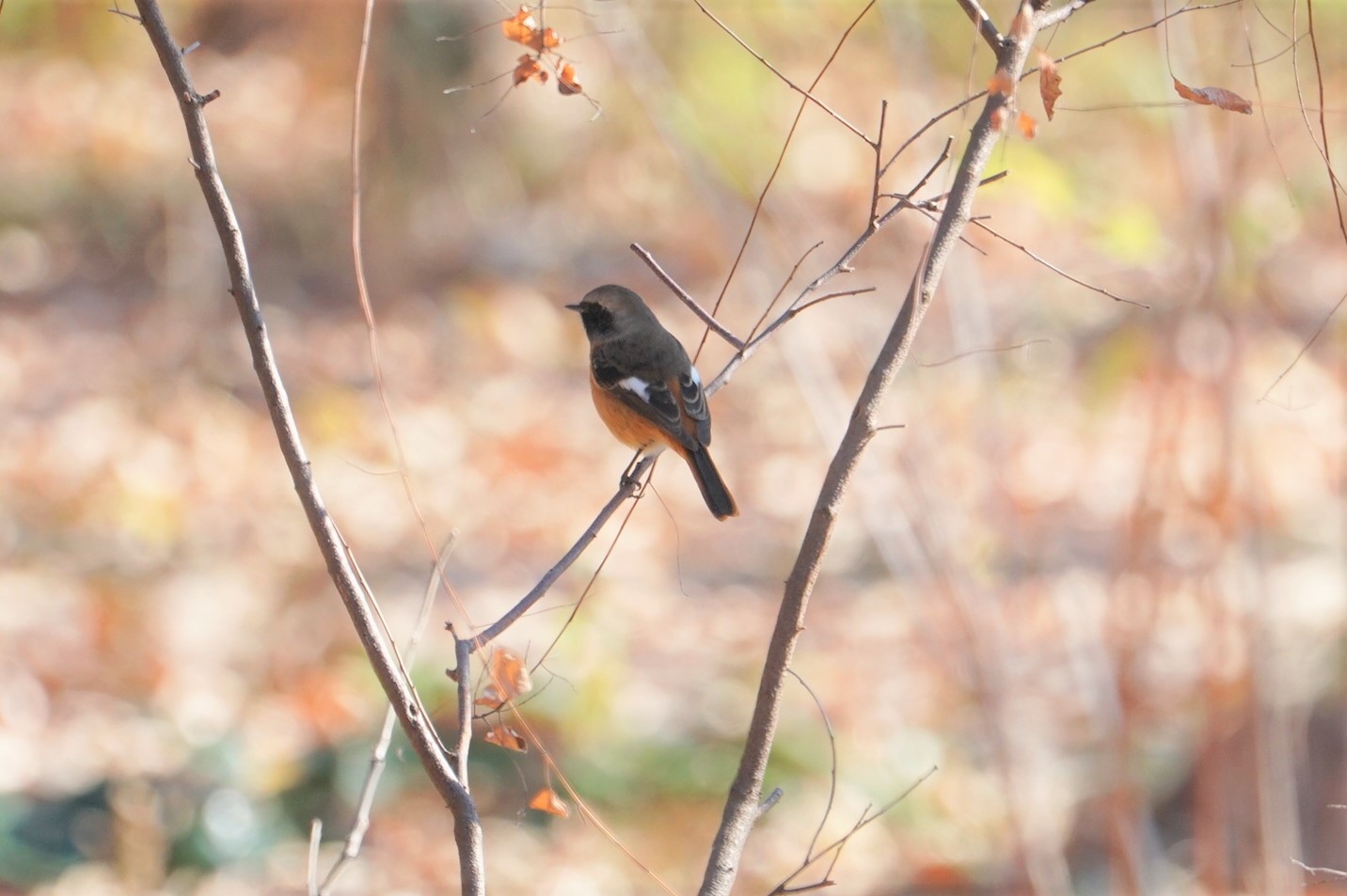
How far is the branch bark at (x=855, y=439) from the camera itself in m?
1.44

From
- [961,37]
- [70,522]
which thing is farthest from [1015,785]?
[961,37]

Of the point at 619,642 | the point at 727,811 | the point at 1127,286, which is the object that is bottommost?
the point at 727,811

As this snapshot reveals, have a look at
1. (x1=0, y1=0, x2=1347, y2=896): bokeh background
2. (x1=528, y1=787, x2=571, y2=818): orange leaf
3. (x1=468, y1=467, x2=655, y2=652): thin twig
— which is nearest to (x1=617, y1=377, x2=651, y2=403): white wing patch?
(x1=0, y1=0, x2=1347, y2=896): bokeh background

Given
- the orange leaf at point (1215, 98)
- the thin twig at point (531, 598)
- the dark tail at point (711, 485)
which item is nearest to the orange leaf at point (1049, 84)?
the orange leaf at point (1215, 98)

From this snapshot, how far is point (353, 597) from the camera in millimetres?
1465

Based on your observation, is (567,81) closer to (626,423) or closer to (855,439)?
(855,439)

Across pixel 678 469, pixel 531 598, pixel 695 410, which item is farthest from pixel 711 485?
pixel 678 469

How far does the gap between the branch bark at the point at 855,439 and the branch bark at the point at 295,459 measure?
289 millimetres

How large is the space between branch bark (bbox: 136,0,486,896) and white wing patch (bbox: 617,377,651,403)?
2.13 m

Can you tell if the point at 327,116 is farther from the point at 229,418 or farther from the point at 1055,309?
the point at 1055,309

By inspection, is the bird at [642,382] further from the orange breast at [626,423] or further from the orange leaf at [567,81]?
the orange leaf at [567,81]

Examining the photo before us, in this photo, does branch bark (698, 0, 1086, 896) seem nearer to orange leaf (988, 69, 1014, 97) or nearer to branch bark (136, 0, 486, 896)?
orange leaf (988, 69, 1014, 97)

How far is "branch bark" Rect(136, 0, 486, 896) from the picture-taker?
1.43m

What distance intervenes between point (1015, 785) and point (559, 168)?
30.7 feet
